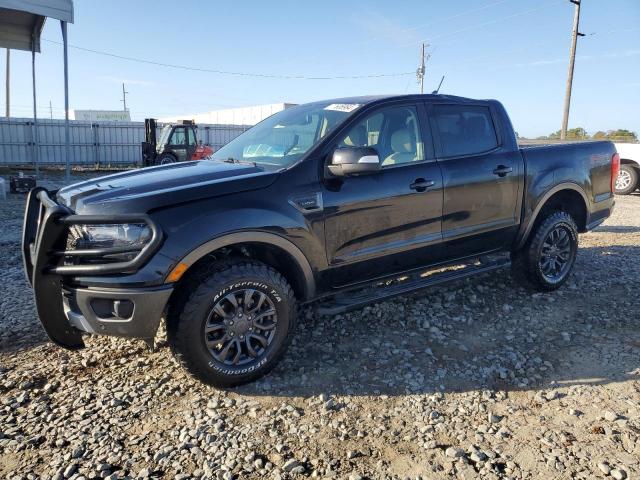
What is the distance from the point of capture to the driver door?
349 centimetres

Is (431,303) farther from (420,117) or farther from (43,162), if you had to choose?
(43,162)

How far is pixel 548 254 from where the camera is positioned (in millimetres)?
4875

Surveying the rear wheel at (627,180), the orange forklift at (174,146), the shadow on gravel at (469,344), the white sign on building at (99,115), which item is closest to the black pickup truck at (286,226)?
the shadow on gravel at (469,344)

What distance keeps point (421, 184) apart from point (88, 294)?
2471mm

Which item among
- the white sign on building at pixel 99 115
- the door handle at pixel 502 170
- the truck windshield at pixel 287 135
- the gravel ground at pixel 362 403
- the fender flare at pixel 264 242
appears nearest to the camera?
the gravel ground at pixel 362 403

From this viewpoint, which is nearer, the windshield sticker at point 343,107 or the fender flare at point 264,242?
the fender flare at point 264,242

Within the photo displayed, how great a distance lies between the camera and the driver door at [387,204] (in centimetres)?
349

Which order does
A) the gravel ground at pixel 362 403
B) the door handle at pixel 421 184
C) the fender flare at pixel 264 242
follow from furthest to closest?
the door handle at pixel 421 184
the fender flare at pixel 264 242
the gravel ground at pixel 362 403

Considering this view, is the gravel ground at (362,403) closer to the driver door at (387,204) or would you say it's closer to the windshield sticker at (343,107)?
the driver door at (387,204)

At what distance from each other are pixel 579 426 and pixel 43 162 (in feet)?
82.1

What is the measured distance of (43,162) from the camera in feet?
74.8

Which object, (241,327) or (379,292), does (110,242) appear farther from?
(379,292)

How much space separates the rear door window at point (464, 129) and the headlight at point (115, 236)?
249cm

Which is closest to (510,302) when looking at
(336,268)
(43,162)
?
(336,268)
